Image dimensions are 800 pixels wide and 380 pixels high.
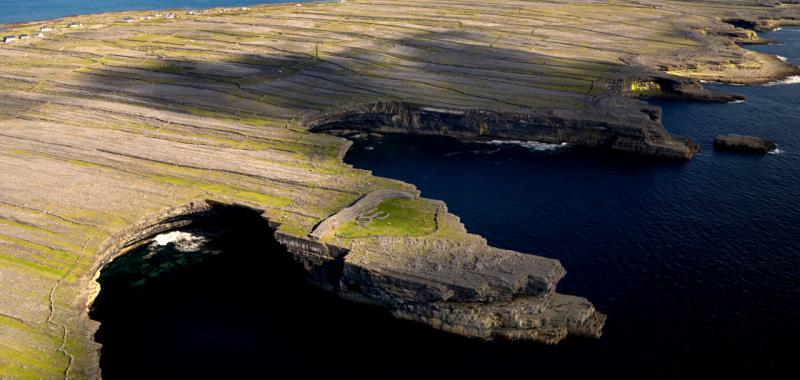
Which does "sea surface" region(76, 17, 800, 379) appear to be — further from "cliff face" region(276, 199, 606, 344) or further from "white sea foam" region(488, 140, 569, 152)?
"white sea foam" region(488, 140, 569, 152)

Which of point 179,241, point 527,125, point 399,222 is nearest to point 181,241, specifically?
point 179,241

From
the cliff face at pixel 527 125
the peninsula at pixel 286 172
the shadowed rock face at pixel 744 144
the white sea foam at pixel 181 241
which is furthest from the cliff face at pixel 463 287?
the shadowed rock face at pixel 744 144

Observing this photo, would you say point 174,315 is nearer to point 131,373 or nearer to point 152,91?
point 131,373

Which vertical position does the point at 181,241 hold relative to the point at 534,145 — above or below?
below

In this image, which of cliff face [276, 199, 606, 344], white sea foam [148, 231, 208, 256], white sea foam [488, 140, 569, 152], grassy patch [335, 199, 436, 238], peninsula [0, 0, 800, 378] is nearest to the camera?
cliff face [276, 199, 606, 344]

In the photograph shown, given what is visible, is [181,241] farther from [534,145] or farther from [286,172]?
[534,145]

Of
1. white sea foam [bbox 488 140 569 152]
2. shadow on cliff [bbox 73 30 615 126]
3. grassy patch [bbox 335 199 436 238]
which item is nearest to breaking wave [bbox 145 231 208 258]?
grassy patch [bbox 335 199 436 238]

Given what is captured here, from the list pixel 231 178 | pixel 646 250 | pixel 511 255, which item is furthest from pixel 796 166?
pixel 231 178
